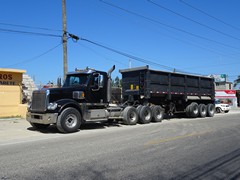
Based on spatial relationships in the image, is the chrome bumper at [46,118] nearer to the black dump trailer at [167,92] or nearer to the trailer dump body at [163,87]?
the black dump trailer at [167,92]

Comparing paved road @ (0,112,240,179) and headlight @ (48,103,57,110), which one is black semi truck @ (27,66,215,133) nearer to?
headlight @ (48,103,57,110)

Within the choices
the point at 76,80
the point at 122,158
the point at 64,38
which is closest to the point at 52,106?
the point at 76,80

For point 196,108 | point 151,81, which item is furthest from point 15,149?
point 196,108

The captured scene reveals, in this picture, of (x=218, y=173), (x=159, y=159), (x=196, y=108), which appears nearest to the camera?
(x=218, y=173)

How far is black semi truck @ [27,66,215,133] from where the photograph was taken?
12.3 m

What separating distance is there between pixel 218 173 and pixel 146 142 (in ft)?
12.3

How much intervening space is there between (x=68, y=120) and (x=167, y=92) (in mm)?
8475

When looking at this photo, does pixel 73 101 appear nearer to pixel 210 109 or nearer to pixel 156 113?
pixel 156 113

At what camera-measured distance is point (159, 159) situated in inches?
273

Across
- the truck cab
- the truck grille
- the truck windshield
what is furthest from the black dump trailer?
the truck grille

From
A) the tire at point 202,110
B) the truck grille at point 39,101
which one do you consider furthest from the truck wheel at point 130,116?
the tire at point 202,110

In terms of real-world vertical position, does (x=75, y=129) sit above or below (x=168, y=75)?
below

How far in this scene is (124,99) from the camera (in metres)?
18.9

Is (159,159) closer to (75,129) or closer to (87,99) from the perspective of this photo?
(75,129)
